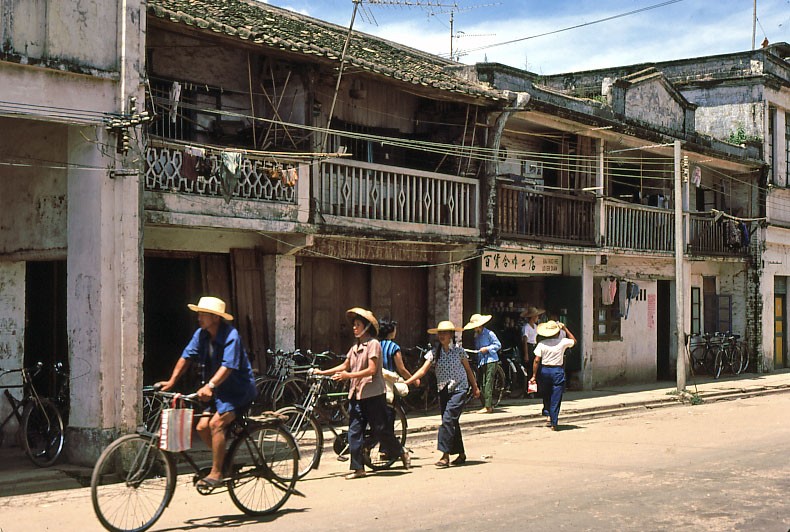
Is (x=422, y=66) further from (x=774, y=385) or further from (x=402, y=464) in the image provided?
(x=774, y=385)

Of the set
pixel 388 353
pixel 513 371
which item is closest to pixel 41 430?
pixel 388 353

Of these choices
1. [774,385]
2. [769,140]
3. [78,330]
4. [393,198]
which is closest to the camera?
[78,330]

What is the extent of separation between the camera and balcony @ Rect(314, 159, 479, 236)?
1498cm

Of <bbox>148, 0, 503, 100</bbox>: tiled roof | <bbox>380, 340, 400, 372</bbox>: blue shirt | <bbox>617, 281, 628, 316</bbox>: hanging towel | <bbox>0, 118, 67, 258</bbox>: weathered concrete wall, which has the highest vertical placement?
<bbox>148, 0, 503, 100</bbox>: tiled roof

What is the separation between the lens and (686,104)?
25.1 m

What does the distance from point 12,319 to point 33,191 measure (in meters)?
1.72

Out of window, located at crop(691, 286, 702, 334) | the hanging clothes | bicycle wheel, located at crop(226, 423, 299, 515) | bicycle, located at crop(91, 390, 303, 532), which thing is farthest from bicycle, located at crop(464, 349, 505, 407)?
window, located at crop(691, 286, 702, 334)

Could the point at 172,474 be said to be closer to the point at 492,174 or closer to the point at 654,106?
the point at 492,174

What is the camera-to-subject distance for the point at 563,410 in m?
17.2

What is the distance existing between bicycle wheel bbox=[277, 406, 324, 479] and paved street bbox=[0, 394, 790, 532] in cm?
20

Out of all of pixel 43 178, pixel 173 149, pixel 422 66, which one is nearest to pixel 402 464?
pixel 173 149

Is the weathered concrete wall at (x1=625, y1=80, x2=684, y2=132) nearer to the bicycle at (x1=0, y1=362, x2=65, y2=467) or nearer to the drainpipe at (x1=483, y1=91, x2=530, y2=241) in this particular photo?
the drainpipe at (x1=483, y1=91, x2=530, y2=241)

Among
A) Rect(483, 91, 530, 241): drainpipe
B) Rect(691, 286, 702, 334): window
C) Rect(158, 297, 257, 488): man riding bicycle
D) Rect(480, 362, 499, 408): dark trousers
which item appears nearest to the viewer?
Rect(158, 297, 257, 488): man riding bicycle

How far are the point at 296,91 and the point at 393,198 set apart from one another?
254 centimetres
